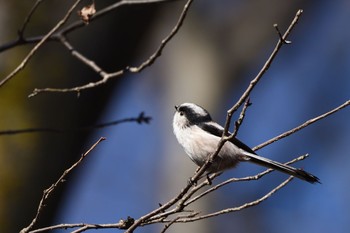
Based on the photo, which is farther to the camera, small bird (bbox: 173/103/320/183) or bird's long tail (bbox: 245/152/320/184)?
small bird (bbox: 173/103/320/183)

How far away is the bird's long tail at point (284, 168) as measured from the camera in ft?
6.43

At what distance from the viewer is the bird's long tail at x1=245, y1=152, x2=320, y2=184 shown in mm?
1960

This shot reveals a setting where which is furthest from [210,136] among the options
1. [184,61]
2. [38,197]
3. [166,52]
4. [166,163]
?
[166,52]

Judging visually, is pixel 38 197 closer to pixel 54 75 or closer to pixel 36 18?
pixel 54 75

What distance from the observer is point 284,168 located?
2031 millimetres

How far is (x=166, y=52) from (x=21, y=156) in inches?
156

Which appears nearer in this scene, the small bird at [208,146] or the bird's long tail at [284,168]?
the bird's long tail at [284,168]

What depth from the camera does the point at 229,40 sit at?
6.55 metres

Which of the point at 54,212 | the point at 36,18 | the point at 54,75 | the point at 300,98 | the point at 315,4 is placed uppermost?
the point at 315,4

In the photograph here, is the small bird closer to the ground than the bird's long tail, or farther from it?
farther from it

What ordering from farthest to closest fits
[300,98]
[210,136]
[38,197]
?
[300,98] → [38,197] → [210,136]

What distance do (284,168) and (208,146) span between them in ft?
1.12

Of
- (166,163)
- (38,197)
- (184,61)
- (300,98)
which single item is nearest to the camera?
(38,197)

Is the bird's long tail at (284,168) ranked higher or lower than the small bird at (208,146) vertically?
lower
